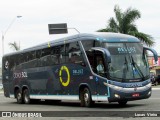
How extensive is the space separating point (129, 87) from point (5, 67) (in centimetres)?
1314

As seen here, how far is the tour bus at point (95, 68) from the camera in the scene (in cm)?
1846

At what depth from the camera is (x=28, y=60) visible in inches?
1027

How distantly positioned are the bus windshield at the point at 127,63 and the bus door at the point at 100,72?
0.33 meters

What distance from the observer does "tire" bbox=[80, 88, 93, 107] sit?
19.7 metres

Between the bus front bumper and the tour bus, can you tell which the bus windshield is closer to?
the tour bus

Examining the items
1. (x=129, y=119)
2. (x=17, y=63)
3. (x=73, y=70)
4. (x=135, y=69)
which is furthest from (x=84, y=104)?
(x=17, y=63)

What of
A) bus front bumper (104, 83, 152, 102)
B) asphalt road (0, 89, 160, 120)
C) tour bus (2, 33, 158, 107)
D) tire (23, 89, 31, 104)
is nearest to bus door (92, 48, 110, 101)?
tour bus (2, 33, 158, 107)

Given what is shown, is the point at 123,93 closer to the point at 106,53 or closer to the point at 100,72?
the point at 100,72

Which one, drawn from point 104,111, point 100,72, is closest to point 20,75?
point 100,72

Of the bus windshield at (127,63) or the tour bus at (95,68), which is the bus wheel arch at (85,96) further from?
the bus windshield at (127,63)

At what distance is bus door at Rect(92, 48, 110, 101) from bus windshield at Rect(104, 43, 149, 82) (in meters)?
0.33

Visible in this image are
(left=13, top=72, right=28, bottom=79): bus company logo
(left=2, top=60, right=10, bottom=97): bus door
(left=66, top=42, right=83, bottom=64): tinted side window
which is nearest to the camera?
(left=66, top=42, right=83, bottom=64): tinted side window

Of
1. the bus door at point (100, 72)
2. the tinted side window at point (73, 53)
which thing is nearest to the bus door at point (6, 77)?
the tinted side window at point (73, 53)

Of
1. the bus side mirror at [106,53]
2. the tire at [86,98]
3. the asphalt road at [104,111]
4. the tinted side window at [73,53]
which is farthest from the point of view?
the tinted side window at [73,53]
